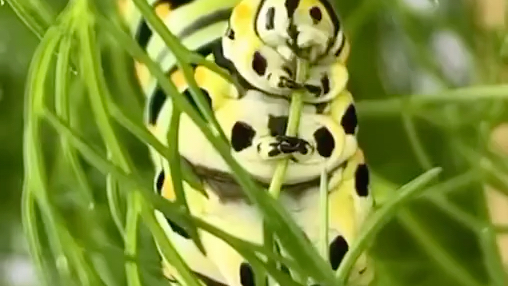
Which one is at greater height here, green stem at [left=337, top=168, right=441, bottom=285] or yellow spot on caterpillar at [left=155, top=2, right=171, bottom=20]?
yellow spot on caterpillar at [left=155, top=2, right=171, bottom=20]

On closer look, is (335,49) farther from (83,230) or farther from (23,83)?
(23,83)

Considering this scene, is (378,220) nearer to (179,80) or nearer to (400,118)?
(179,80)

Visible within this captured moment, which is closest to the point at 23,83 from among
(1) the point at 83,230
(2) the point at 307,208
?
(1) the point at 83,230

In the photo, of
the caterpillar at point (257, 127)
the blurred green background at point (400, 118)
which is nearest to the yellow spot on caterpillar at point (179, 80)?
the caterpillar at point (257, 127)

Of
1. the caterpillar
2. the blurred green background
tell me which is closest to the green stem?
the caterpillar

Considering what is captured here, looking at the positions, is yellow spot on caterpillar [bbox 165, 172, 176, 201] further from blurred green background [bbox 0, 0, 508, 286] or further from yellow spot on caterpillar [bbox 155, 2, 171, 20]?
Answer: blurred green background [bbox 0, 0, 508, 286]

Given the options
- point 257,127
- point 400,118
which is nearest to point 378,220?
point 257,127
